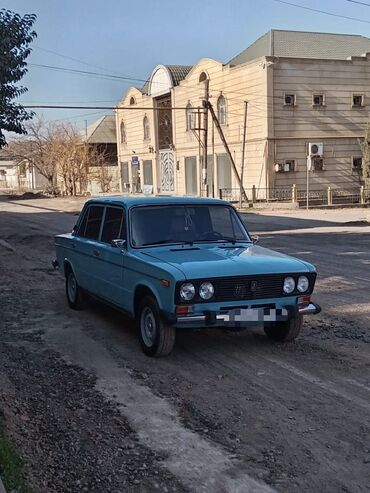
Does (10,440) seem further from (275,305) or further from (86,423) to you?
(275,305)

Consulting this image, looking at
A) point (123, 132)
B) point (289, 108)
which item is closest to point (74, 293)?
point (289, 108)

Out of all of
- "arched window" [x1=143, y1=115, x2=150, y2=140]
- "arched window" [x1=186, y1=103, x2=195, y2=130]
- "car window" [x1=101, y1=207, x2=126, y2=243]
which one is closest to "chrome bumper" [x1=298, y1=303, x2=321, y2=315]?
"car window" [x1=101, y1=207, x2=126, y2=243]

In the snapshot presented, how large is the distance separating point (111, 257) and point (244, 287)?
190 centimetres

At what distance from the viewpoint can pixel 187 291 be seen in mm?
5695

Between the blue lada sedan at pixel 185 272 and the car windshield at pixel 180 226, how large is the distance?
1cm

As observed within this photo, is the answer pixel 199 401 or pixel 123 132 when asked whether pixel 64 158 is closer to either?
pixel 123 132

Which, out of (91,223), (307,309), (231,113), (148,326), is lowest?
(148,326)

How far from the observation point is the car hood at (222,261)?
5.84 metres

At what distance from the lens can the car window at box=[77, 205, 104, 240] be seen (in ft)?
26.1

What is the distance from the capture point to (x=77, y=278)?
331 inches

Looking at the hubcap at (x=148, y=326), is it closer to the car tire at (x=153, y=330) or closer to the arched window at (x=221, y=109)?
the car tire at (x=153, y=330)

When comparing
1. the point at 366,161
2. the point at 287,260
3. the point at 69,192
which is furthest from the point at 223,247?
the point at 69,192

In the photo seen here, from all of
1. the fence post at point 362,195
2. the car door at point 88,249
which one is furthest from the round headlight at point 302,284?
the fence post at point 362,195

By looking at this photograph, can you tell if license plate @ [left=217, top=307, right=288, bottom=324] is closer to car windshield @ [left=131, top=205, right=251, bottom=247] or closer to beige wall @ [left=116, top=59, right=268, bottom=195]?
car windshield @ [left=131, top=205, right=251, bottom=247]
